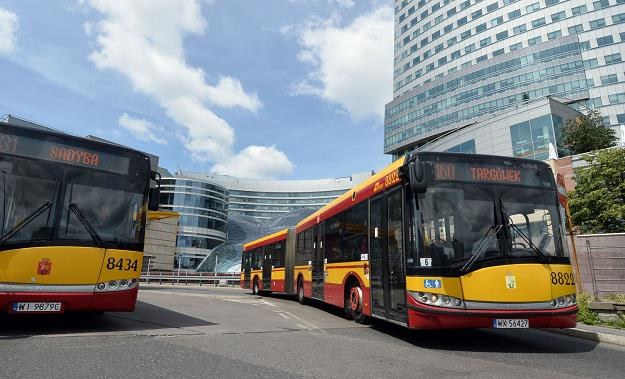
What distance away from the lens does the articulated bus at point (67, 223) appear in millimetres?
6449

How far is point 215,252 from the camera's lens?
58531 mm

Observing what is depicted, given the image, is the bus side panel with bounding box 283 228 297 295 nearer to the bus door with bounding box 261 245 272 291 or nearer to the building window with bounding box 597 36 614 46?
the bus door with bounding box 261 245 272 291

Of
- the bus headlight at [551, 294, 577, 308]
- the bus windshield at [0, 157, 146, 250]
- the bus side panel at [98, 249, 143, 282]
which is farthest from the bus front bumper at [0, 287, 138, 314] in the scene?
the bus headlight at [551, 294, 577, 308]

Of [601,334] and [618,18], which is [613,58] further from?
[601,334]

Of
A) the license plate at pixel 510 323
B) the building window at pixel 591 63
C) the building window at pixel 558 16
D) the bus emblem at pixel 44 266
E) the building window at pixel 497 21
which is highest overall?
the building window at pixel 497 21

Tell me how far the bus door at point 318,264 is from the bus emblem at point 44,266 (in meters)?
7.01

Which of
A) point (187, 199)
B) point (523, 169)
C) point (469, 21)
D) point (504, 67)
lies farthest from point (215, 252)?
point (469, 21)

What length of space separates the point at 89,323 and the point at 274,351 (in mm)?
4467

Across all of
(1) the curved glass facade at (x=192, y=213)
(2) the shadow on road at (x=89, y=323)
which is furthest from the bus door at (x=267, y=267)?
(1) the curved glass facade at (x=192, y=213)

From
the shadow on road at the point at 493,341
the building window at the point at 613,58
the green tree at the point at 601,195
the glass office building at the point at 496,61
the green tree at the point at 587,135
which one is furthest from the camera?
the glass office building at the point at 496,61

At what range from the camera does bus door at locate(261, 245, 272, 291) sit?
→ 19000 mm

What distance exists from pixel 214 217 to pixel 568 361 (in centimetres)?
10260

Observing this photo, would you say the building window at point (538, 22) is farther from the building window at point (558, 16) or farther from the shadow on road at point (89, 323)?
the shadow on road at point (89, 323)

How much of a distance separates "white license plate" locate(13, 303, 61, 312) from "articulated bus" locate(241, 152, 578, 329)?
5.56 meters
